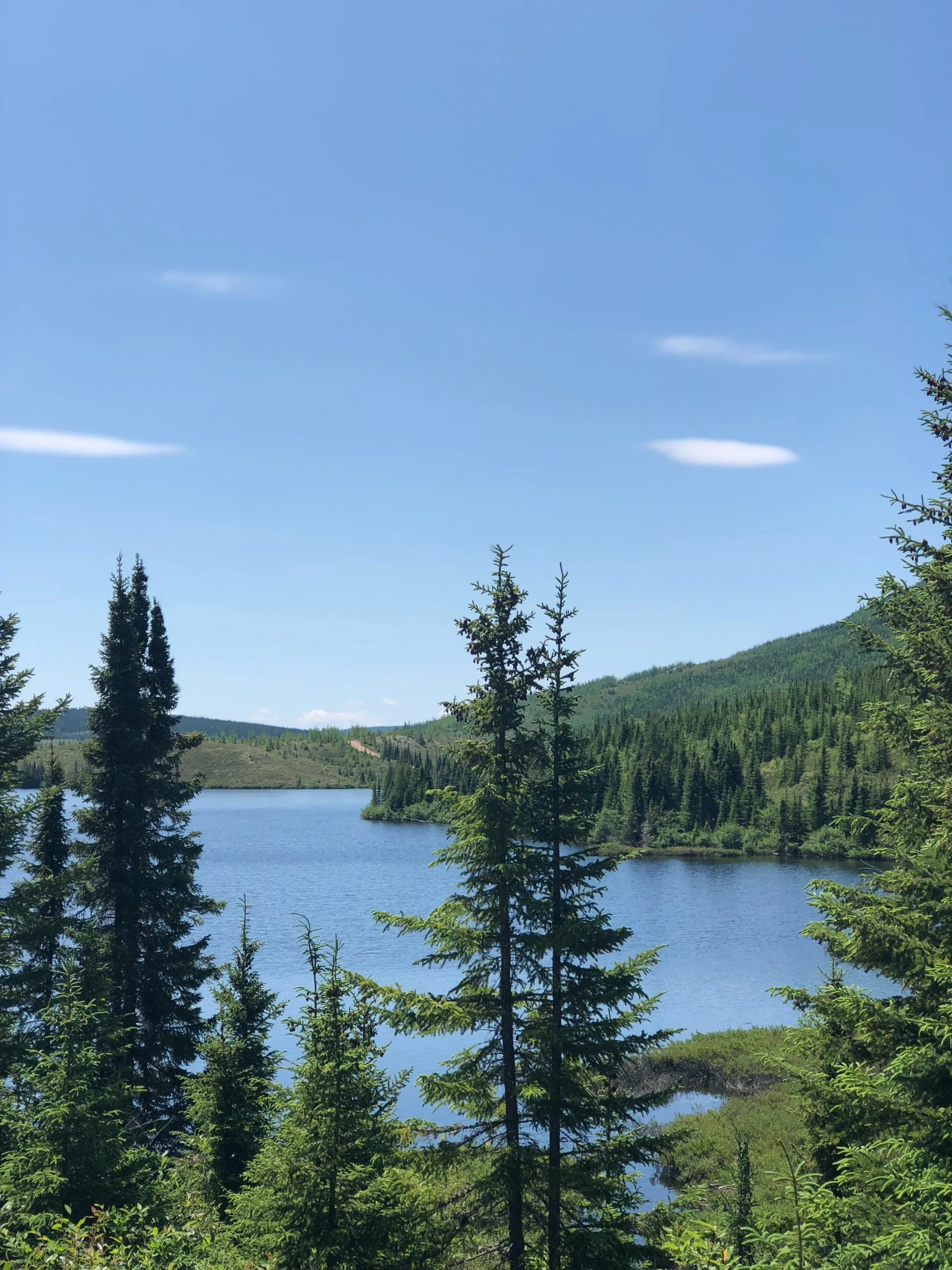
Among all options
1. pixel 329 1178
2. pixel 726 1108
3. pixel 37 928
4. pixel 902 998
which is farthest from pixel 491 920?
pixel 726 1108

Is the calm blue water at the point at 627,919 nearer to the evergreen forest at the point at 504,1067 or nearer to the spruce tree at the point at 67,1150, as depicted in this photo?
the evergreen forest at the point at 504,1067

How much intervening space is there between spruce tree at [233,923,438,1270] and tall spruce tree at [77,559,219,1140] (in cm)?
1262

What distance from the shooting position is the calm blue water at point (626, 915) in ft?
157

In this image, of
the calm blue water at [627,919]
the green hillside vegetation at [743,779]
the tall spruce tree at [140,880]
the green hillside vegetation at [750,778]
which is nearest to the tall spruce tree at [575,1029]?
the calm blue water at [627,919]

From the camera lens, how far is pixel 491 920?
14.7 meters

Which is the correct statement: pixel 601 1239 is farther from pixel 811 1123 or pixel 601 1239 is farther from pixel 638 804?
pixel 638 804

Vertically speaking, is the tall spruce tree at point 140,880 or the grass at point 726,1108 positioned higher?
the tall spruce tree at point 140,880

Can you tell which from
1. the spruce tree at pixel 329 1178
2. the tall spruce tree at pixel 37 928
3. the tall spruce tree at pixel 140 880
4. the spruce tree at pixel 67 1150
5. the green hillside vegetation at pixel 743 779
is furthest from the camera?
the green hillside vegetation at pixel 743 779

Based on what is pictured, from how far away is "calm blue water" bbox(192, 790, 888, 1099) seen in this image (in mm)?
47938

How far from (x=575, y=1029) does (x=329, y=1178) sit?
506cm

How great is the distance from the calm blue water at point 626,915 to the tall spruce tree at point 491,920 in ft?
26.3

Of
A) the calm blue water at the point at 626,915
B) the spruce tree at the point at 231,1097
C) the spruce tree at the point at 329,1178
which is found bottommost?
the calm blue water at the point at 626,915

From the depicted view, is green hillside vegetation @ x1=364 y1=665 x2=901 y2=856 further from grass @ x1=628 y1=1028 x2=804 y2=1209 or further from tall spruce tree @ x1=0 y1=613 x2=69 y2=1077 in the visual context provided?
tall spruce tree @ x1=0 y1=613 x2=69 y2=1077

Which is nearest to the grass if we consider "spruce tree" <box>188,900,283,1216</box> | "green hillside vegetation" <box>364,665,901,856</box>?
"spruce tree" <box>188,900,283,1216</box>
